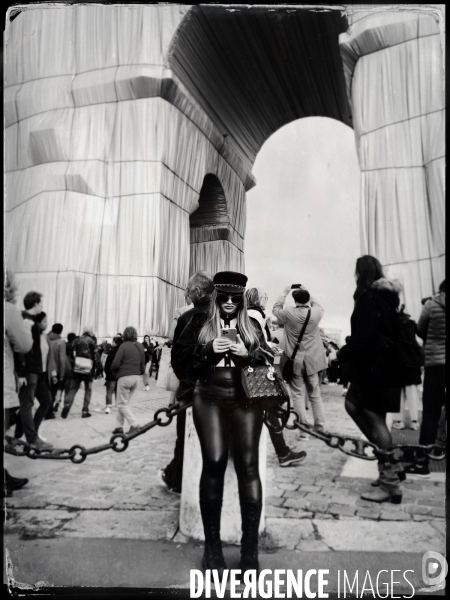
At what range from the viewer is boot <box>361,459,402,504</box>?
2.66 m

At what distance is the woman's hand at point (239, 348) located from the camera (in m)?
2.58

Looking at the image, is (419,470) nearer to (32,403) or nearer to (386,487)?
(386,487)

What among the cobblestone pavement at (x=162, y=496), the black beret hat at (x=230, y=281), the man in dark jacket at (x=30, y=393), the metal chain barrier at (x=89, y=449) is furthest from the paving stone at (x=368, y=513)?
the man in dark jacket at (x=30, y=393)

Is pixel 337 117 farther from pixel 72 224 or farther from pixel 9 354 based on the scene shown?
pixel 9 354

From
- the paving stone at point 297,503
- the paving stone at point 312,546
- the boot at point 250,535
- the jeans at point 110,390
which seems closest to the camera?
the boot at point 250,535

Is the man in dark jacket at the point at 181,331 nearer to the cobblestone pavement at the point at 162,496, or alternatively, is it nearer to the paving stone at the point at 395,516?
the cobblestone pavement at the point at 162,496

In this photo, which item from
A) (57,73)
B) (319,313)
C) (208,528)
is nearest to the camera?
(208,528)

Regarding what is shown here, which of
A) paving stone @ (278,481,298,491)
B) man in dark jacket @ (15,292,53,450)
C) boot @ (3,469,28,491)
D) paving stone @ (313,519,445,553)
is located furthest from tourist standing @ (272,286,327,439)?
boot @ (3,469,28,491)

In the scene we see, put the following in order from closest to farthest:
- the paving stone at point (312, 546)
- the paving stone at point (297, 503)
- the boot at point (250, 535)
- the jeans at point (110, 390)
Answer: the boot at point (250, 535) < the paving stone at point (312, 546) < the paving stone at point (297, 503) < the jeans at point (110, 390)

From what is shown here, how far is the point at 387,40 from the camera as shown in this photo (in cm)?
280

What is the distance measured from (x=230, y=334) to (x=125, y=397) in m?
0.72

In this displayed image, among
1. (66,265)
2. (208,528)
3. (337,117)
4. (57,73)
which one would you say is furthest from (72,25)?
(208,528)

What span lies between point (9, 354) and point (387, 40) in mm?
2842

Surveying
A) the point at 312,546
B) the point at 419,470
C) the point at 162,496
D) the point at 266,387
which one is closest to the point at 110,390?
the point at 162,496
